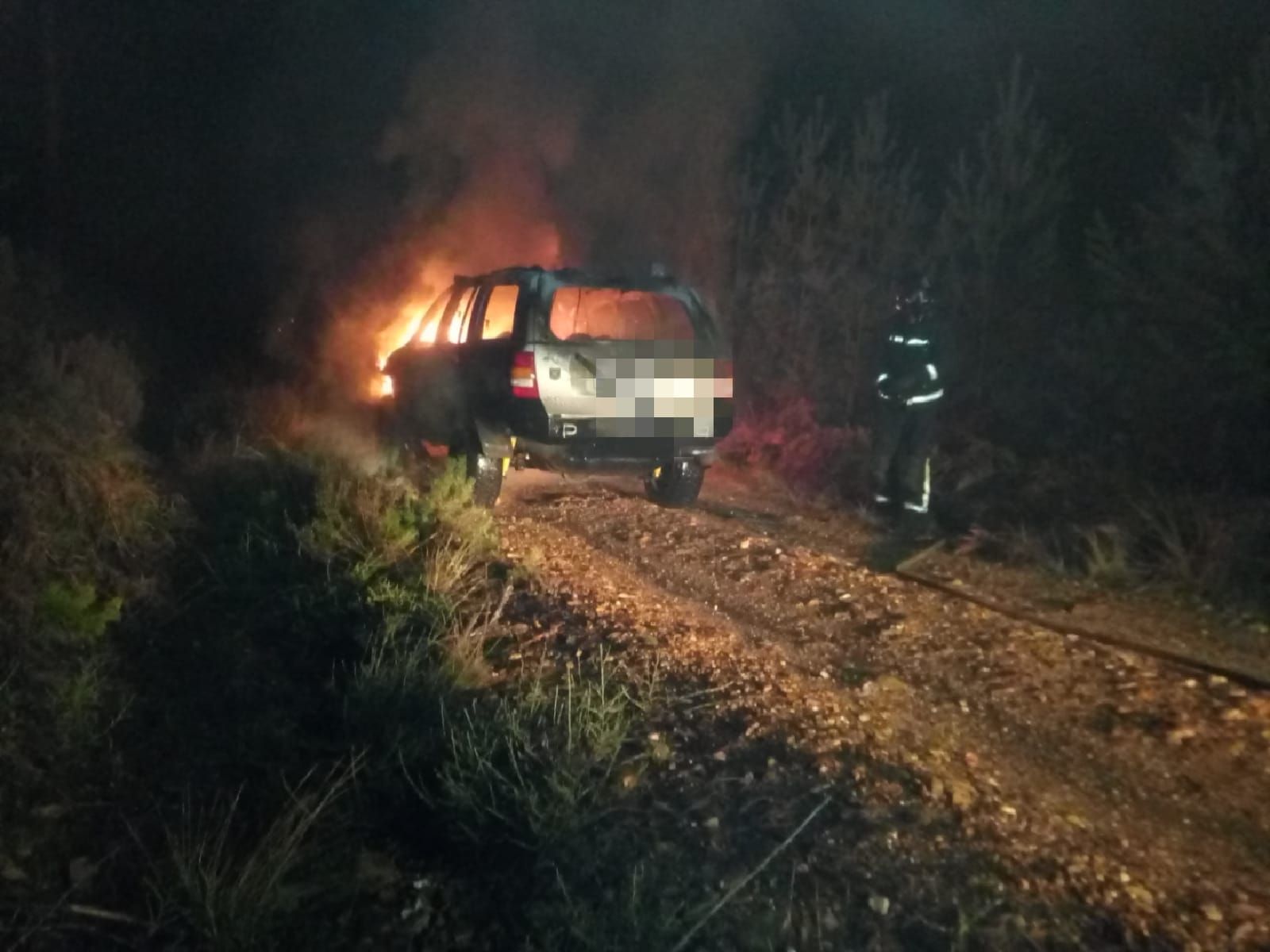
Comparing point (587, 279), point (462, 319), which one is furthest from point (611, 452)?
point (462, 319)

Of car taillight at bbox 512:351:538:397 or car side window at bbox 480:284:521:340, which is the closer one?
car taillight at bbox 512:351:538:397

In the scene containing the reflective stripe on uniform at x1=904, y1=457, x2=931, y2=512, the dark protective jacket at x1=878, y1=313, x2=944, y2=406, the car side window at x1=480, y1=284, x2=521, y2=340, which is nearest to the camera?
the car side window at x1=480, y1=284, x2=521, y2=340

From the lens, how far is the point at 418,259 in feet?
51.7

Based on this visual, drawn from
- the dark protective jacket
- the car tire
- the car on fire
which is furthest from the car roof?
the dark protective jacket

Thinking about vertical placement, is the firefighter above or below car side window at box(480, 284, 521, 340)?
below

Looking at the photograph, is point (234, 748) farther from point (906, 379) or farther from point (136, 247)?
point (136, 247)

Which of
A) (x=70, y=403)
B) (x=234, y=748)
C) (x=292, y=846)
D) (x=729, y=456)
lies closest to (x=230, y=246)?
(x=729, y=456)

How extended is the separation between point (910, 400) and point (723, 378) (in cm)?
172

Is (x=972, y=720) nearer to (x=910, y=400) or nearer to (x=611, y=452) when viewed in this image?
(x=611, y=452)

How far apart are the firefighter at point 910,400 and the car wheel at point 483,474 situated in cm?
324

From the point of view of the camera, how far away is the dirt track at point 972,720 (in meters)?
4.07

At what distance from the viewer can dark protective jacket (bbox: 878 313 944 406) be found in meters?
9.61

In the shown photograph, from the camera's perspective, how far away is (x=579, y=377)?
8359mm

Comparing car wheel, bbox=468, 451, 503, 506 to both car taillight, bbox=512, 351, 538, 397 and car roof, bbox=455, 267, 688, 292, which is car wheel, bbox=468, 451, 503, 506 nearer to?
car taillight, bbox=512, 351, 538, 397
